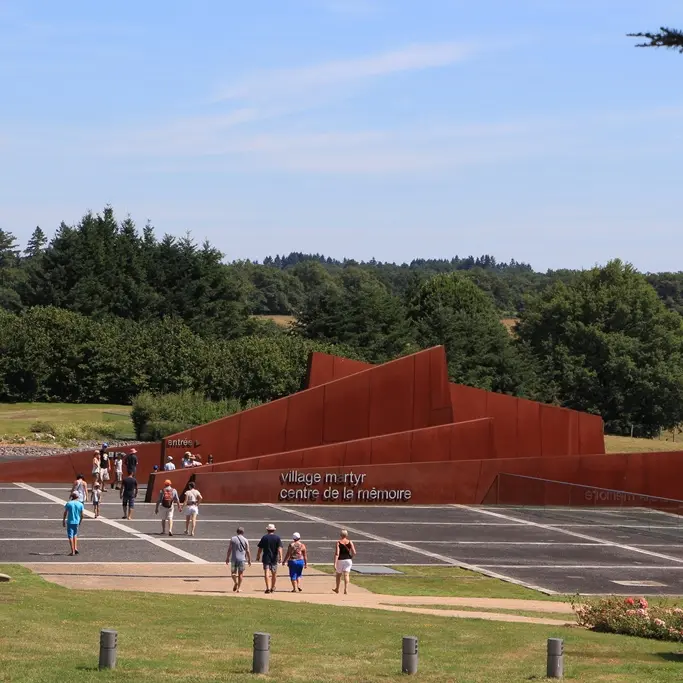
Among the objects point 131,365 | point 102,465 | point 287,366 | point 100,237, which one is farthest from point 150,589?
point 100,237

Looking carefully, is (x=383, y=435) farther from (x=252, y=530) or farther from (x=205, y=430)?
(x=252, y=530)

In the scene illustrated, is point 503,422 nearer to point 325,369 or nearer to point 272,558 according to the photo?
point 325,369

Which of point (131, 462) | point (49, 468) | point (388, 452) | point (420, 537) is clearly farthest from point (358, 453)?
point (49, 468)

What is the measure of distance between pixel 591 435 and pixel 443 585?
70.7 ft

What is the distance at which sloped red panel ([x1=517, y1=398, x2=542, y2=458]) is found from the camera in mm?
44688

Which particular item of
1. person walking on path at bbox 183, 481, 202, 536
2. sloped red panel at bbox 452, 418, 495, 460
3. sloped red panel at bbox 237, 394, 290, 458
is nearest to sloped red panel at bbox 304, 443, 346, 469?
sloped red panel at bbox 237, 394, 290, 458

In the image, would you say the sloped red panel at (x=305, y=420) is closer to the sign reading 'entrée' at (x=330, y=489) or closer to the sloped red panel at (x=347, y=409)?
the sloped red panel at (x=347, y=409)

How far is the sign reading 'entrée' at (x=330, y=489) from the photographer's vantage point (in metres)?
40.1

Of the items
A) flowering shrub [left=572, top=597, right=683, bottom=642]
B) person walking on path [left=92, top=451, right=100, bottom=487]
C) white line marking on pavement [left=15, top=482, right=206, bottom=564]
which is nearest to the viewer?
flowering shrub [left=572, top=597, right=683, bottom=642]

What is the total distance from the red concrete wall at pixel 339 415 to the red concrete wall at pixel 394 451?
1230mm

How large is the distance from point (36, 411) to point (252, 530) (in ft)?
126

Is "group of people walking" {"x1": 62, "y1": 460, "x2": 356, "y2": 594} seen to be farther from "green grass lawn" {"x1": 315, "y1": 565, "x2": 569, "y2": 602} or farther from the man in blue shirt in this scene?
"green grass lawn" {"x1": 315, "y1": 565, "x2": 569, "y2": 602}

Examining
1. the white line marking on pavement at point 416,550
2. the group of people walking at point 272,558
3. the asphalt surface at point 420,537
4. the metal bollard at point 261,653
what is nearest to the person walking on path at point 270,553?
the group of people walking at point 272,558

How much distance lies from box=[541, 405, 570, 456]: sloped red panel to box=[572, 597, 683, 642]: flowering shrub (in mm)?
24799
